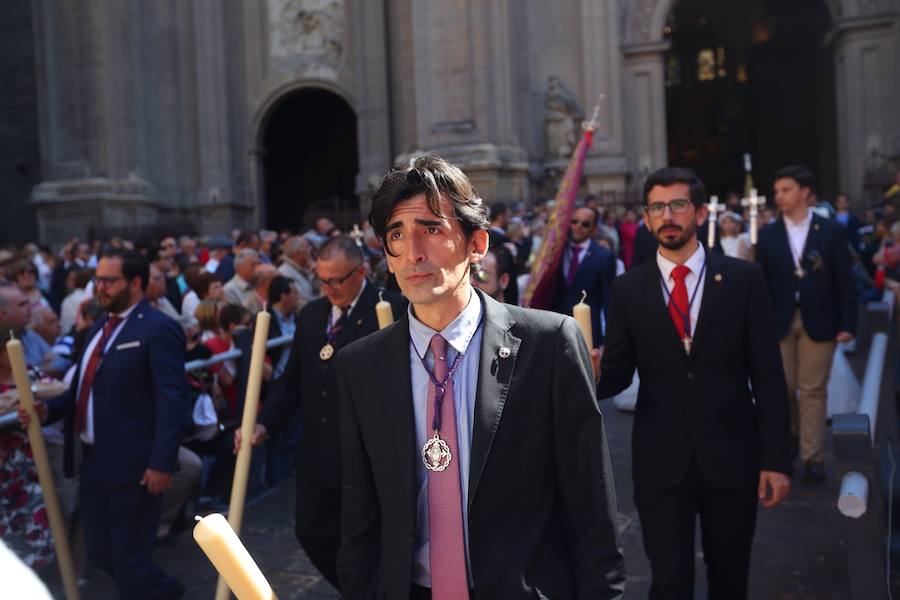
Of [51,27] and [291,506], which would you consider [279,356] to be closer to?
[291,506]

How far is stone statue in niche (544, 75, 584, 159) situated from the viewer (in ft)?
73.2

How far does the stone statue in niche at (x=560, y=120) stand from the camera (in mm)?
22312

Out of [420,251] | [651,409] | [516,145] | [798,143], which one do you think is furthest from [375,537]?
[798,143]

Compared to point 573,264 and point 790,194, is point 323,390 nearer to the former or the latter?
point 573,264

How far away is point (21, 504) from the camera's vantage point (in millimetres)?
5535

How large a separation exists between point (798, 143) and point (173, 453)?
35388mm

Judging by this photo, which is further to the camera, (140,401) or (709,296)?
(140,401)

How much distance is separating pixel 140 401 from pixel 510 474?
335cm

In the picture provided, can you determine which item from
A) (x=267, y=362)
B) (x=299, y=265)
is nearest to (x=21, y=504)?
(x=267, y=362)

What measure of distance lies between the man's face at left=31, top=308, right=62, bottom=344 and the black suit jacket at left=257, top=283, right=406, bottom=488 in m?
3.40

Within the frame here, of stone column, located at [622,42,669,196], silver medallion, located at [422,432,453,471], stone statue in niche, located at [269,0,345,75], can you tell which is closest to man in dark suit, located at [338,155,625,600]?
silver medallion, located at [422,432,453,471]

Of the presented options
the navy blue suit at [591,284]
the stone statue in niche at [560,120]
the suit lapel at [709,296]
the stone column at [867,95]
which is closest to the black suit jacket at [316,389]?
the suit lapel at [709,296]

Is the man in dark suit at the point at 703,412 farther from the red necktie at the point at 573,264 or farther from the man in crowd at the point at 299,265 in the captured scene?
the man in crowd at the point at 299,265

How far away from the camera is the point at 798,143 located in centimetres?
3678
